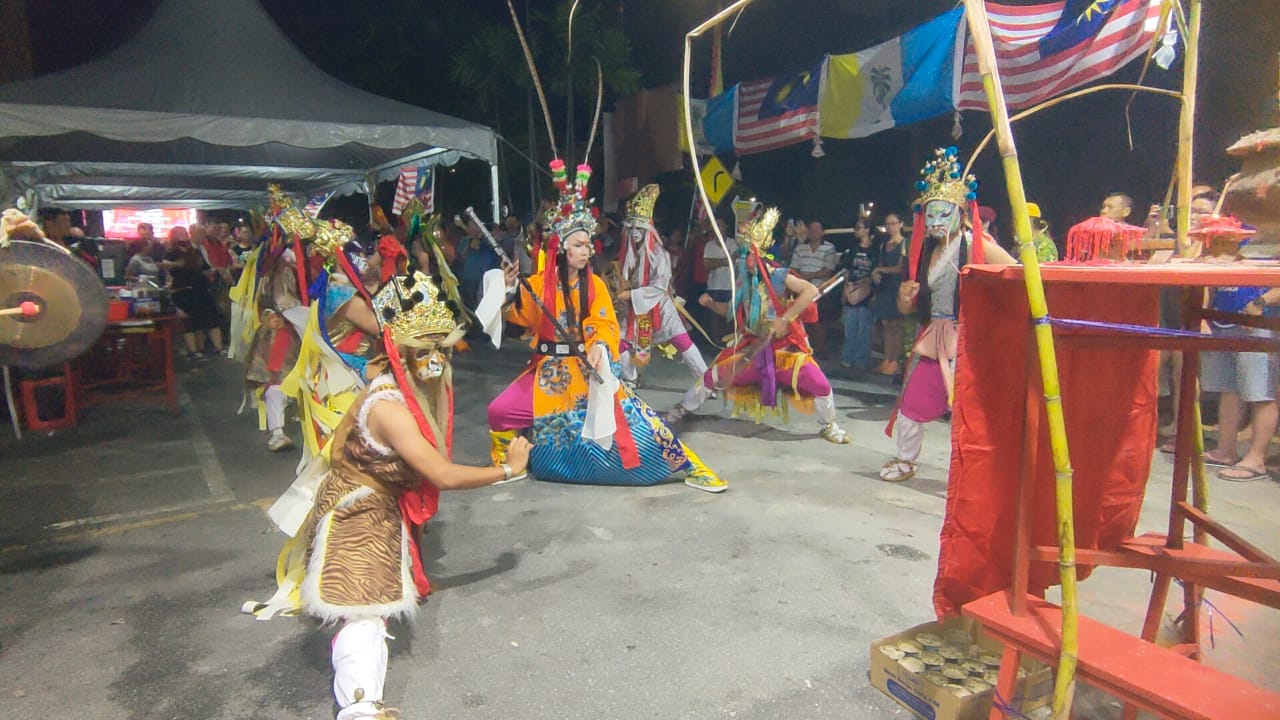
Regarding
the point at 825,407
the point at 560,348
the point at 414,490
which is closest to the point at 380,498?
the point at 414,490

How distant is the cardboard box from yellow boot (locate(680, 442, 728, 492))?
6.90 feet

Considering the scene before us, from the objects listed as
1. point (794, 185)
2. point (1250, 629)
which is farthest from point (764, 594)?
point (794, 185)

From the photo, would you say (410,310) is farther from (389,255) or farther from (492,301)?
(389,255)

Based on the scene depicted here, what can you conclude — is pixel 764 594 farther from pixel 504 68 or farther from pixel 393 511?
pixel 504 68

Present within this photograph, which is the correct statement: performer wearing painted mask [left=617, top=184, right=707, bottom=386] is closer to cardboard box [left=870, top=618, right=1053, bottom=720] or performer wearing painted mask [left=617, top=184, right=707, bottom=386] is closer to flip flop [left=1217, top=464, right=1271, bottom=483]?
flip flop [left=1217, top=464, right=1271, bottom=483]

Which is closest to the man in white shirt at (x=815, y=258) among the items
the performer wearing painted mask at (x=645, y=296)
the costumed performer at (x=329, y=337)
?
the performer wearing painted mask at (x=645, y=296)

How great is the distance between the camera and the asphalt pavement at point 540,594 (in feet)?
8.54

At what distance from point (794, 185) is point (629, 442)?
26.2 feet

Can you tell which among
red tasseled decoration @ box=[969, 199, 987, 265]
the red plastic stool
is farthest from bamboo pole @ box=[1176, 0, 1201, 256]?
the red plastic stool

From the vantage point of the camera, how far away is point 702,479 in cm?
470

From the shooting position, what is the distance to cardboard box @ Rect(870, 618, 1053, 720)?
2197 millimetres

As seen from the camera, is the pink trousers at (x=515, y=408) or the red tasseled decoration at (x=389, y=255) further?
the red tasseled decoration at (x=389, y=255)

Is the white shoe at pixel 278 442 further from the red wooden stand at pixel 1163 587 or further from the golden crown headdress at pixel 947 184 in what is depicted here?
the red wooden stand at pixel 1163 587

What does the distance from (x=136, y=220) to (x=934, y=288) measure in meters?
22.2
